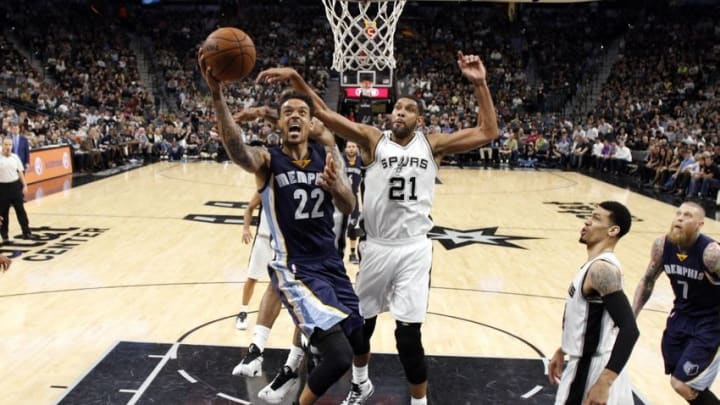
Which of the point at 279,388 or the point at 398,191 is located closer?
the point at 279,388

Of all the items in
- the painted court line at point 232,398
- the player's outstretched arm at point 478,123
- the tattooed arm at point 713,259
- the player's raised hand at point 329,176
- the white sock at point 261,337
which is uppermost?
the player's outstretched arm at point 478,123

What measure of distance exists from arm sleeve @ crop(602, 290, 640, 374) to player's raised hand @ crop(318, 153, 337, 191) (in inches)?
61.4

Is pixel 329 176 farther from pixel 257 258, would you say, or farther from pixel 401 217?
pixel 257 258

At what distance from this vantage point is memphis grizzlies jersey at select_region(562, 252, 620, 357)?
3.33m

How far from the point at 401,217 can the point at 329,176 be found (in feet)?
2.64

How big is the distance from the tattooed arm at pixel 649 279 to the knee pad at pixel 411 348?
1.29 m

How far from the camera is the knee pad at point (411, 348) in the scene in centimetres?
440

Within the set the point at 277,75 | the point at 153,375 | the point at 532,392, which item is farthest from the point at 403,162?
the point at 153,375

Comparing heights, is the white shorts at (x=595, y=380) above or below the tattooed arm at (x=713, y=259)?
Answer: below

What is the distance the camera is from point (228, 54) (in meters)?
4.01

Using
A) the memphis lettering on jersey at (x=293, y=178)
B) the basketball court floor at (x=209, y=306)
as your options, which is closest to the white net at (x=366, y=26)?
the basketball court floor at (x=209, y=306)

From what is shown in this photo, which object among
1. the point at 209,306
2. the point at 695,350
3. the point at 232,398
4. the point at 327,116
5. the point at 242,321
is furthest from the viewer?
the point at 209,306

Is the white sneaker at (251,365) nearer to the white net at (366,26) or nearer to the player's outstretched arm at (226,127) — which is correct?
the player's outstretched arm at (226,127)

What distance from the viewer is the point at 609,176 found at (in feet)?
66.5
